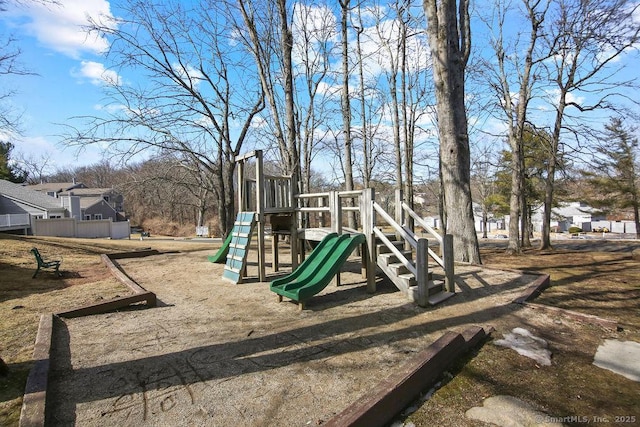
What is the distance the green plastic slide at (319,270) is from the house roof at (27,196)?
36404 millimetres

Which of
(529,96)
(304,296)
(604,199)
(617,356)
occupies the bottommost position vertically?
(617,356)

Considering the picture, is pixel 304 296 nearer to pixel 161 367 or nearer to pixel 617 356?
pixel 161 367

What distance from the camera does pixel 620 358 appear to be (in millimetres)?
3525

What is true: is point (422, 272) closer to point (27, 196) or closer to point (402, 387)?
point (402, 387)

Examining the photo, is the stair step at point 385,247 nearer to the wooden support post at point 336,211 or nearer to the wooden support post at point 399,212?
the wooden support post at point 399,212

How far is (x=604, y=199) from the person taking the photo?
96.6 ft

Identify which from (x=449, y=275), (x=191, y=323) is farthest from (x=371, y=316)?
(x=191, y=323)

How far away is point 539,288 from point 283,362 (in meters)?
4.88

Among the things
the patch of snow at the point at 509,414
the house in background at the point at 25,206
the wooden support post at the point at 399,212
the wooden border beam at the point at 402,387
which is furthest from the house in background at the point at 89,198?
the patch of snow at the point at 509,414

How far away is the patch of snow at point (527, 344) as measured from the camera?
353cm

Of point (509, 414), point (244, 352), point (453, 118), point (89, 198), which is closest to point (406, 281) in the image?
point (244, 352)

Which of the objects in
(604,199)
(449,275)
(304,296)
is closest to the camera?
(304,296)

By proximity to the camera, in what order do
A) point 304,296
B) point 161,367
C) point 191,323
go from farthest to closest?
point 304,296
point 191,323
point 161,367

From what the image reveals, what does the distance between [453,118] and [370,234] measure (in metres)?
3.65
